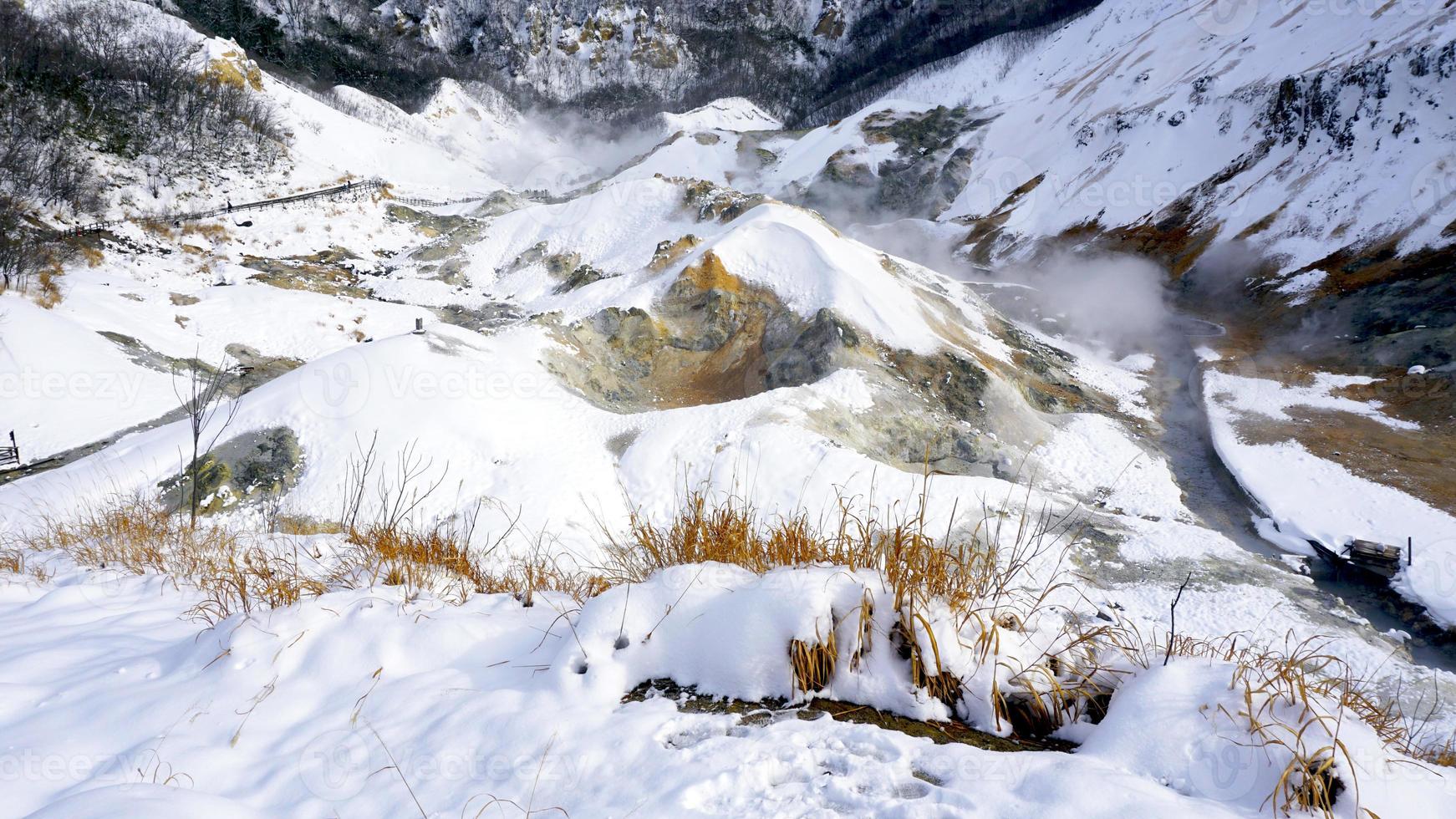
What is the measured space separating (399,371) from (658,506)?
23.1 feet

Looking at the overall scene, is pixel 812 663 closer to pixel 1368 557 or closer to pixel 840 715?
pixel 840 715

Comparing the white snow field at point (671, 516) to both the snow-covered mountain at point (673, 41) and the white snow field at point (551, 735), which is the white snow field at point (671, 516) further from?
the snow-covered mountain at point (673, 41)

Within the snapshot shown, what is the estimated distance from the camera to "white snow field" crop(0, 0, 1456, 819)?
1767mm

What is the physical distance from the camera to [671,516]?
923 centimetres

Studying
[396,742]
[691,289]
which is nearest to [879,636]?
[396,742]

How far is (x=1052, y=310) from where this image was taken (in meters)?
30.0

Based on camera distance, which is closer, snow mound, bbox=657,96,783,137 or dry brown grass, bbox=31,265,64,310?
dry brown grass, bbox=31,265,64,310

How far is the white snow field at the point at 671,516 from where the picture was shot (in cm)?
177

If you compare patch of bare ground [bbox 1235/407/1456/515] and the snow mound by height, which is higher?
the snow mound

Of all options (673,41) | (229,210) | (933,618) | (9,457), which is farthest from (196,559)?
(673,41)

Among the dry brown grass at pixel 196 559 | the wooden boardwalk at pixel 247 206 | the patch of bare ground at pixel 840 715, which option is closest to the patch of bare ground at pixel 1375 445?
the patch of bare ground at pixel 840 715

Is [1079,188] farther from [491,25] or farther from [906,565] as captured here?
[491,25]

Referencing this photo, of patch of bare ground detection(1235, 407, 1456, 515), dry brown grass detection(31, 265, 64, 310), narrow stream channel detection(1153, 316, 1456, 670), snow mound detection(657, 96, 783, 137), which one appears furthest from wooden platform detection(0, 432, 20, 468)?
snow mound detection(657, 96, 783, 137)

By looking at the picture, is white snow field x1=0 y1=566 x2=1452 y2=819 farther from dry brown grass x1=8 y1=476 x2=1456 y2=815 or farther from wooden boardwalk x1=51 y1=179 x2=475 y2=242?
wooden boardwalk x1=51 y1=179 x2=475 y2=242
